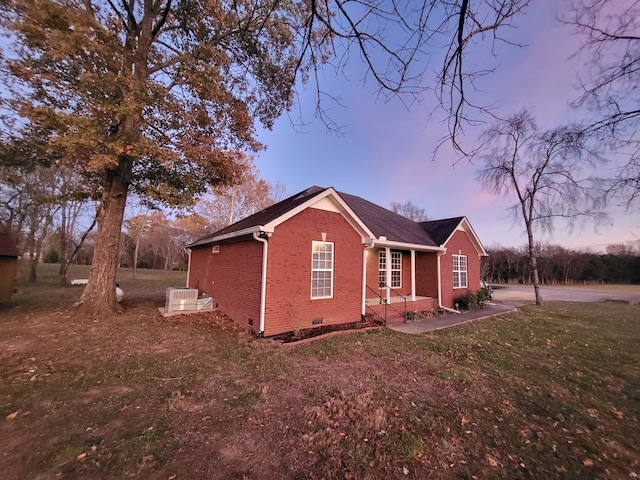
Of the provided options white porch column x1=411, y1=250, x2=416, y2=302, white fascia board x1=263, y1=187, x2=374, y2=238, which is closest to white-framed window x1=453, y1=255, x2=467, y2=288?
white porch column x1=411, y1=250, x2=416, y2=302

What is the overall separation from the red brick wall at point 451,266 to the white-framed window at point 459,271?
24cm

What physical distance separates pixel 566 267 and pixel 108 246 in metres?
56.0

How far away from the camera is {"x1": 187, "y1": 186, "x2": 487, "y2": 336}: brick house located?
8.48 meters

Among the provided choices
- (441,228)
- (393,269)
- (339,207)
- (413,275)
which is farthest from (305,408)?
(441,228)

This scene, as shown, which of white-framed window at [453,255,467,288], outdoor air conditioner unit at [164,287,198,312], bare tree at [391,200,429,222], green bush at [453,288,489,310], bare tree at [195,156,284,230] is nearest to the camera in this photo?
outdoor air conditioner unit at [164,287,198,312]

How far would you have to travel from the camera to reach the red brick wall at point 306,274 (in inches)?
333

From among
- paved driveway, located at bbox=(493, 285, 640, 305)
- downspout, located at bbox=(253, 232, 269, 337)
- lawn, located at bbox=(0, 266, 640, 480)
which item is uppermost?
downspout, located at bbox=(253, 232, 269, 337)

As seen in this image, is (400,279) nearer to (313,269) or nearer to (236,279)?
(313,269)

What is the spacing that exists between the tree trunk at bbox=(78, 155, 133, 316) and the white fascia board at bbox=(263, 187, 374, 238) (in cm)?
598

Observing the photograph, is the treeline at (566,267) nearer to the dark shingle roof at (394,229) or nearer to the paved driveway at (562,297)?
the paved driveway at (562,297)

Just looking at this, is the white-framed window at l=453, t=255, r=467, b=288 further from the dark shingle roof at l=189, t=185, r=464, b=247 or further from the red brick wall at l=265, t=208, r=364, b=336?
the red brick wall at l=265, t=208, r=364, b=336

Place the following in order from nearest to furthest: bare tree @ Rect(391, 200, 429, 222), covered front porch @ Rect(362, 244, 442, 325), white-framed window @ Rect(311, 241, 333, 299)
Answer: white-framed window @ Rect(311, 241, 333, 299), covered front porch @ Rect(362, 244, 442, 325), bare tree @ Rect(391, 200, 429, 222)

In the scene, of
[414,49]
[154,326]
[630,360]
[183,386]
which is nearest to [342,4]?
[414,49]

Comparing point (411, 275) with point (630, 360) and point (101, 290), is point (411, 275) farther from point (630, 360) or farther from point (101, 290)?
point (101, 290)
